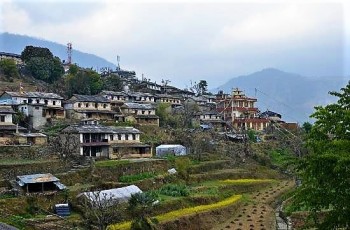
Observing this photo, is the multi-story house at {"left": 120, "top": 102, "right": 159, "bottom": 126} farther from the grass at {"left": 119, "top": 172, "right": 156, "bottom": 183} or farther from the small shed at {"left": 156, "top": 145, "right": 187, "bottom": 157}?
the grass at {"left": 119, "top": 172, "right": 156, "bottom": 183}

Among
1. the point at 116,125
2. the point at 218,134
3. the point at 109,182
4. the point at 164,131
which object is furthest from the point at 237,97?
the point at 109,182

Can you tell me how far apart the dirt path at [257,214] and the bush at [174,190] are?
4.47 m

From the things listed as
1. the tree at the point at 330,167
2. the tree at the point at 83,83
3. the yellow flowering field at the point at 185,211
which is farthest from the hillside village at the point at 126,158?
the tree at the point at 330,167

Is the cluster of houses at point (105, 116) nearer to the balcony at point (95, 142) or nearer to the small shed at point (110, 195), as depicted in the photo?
the balcony at point (95, 142)

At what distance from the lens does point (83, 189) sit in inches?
1315

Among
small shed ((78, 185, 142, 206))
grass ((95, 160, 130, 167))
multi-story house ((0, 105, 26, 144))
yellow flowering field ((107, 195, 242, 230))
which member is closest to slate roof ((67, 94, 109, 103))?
multi-story house ((0, 105, 26, 144))

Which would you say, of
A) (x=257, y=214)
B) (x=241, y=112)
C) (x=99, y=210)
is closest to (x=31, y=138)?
(x=99, y=210)

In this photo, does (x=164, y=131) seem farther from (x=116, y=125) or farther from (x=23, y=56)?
(x=23, y=56)

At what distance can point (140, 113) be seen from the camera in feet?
206

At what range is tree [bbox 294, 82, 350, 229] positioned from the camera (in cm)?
1304

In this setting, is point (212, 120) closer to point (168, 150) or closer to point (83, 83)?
point (83, 83)

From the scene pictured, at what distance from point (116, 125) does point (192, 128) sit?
13.5 meters

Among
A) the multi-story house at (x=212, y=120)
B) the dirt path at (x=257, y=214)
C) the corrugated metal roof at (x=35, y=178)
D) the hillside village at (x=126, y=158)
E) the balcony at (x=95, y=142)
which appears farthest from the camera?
the multi-story house at (x=212, y=120)

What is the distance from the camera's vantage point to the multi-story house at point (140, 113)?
6091 cm
